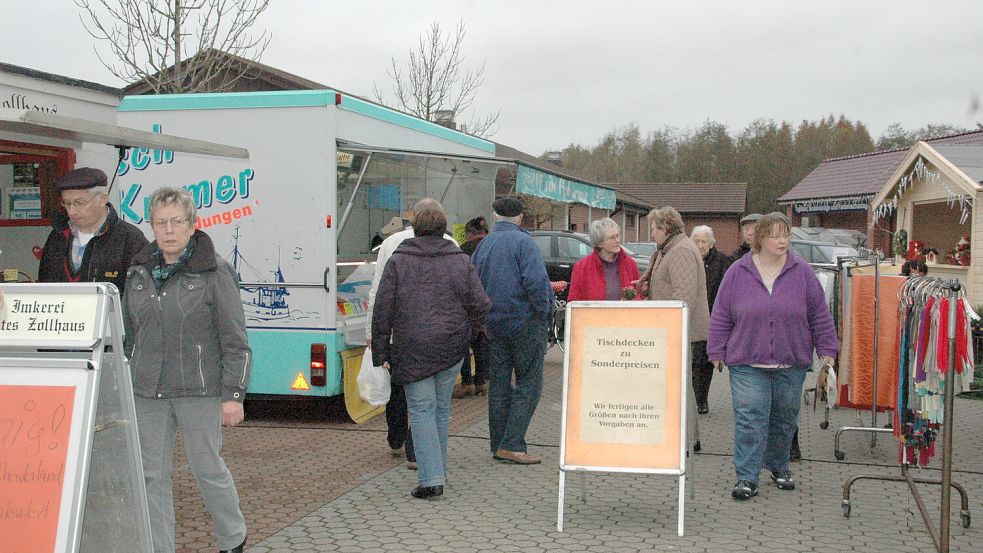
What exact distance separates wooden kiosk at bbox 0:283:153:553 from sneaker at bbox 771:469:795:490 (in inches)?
157

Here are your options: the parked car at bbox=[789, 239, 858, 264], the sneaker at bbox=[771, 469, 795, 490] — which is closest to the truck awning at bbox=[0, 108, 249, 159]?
the sneaker at bbox=[771, 469, 795, 490]

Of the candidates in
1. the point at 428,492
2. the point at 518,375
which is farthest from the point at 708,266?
the point at 428,492

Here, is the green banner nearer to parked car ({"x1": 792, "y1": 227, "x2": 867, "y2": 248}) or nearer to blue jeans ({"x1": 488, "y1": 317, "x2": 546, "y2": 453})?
blue jeans ({"x1": 488, "y1": 317, "x2": 546, "y2": 453})

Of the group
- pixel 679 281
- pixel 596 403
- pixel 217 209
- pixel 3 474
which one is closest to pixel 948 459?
pixel 596 403

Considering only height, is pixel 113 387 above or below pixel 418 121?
below

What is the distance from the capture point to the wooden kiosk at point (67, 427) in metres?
3.52

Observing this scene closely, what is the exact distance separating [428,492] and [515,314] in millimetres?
1354

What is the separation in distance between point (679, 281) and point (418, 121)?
3944mm

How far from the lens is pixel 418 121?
10.2 meters

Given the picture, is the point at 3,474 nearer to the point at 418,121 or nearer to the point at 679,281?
the point at 679,281

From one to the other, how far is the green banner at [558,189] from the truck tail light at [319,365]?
91.7 inches

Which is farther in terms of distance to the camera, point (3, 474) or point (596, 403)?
point (596, 403)

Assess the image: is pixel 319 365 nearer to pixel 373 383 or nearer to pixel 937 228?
pixel 373 383

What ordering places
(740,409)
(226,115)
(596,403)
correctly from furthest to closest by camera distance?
(226,115)
(740,409)
(596,403)
